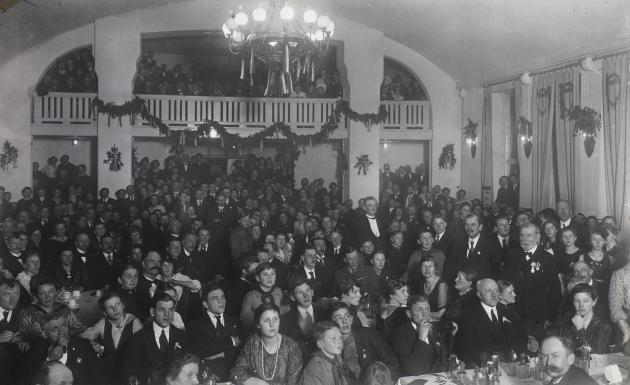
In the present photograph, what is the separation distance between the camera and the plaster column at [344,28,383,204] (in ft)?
48.4

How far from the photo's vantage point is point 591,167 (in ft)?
33.5

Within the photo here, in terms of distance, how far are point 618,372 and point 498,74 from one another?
9.95 meters

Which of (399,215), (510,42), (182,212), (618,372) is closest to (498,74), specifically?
(510,42)

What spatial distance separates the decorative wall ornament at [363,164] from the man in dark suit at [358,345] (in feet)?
33.1

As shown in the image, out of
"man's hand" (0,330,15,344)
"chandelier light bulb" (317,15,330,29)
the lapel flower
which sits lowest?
"man's hand" (0,330,15,344)

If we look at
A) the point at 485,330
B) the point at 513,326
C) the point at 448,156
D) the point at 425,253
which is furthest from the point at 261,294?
the point at 448,156

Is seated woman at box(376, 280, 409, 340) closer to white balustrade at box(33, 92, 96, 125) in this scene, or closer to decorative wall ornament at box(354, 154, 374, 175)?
decorative wall ornament at box(354, 154, 374, 175)

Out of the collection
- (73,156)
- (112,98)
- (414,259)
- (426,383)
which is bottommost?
(426,383)

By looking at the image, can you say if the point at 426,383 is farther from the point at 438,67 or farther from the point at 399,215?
the point at 438,67

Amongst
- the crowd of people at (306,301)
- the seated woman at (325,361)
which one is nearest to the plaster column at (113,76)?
the crowd of people at (306,301)

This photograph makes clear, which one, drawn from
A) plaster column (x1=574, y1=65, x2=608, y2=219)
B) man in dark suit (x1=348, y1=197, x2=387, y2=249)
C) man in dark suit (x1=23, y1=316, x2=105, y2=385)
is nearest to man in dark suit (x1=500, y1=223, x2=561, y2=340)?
man in dark suit (x1=348, y1=197, x2=387, y2=249)

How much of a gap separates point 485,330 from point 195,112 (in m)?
11.0

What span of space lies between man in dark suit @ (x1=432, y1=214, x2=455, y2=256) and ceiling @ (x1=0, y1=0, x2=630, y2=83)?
12.0 ft

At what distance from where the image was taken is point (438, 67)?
15391 millimetres
